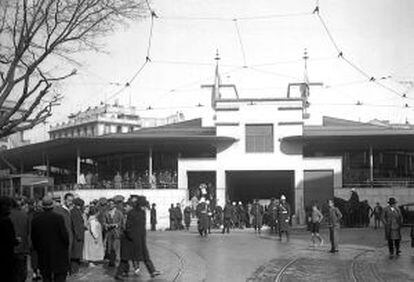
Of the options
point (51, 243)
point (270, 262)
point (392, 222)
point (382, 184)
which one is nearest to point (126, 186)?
point (382, 184)

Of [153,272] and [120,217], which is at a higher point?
[120,217]

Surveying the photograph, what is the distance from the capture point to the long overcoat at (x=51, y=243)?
1046cm

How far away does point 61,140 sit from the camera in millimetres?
42531

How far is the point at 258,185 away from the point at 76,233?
113 feet

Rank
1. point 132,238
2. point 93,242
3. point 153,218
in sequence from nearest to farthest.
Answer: point 132,238, point 93,242, point 153,218

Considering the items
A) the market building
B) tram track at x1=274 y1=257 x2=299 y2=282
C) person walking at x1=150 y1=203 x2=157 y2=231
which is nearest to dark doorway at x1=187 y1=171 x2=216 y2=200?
the market building

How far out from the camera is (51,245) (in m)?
10.5

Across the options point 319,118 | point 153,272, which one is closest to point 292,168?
point 319,118

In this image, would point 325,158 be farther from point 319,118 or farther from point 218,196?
point 319,118

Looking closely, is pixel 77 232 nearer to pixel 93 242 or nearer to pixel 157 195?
pixel 93 242

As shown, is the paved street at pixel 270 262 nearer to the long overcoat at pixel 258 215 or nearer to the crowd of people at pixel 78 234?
the crowd of people at pixel 78 234

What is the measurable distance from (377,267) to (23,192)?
81.7 feet

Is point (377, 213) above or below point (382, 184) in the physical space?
below

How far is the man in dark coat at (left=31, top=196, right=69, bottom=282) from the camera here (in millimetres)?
10461
